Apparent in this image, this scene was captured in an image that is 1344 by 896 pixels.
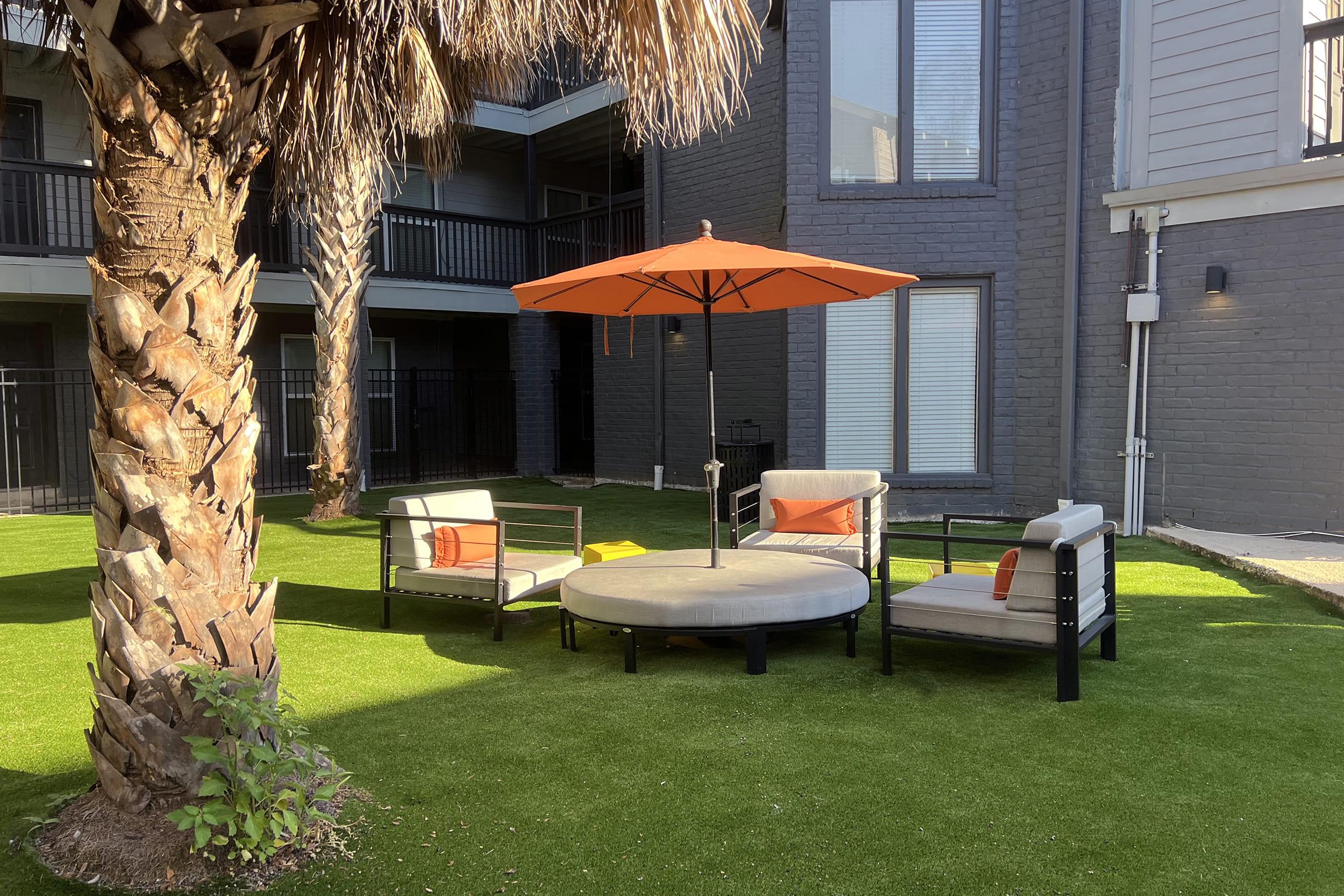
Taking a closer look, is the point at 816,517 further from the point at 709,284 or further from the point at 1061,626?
the point at 1061,626

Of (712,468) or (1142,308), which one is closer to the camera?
(712,468)

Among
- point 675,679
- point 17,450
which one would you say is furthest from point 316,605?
point 17,450

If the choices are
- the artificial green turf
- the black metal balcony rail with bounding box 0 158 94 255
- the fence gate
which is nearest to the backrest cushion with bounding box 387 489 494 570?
the artificial green turf

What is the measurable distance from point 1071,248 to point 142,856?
9.54 meters

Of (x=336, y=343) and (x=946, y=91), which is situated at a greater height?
(x=946, y=91)

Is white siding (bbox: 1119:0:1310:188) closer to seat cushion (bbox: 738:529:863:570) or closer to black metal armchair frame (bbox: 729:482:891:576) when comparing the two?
A: black metal armchair frame (bbox: 729:482:891:576)

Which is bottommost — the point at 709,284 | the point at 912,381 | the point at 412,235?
the point at 912,381

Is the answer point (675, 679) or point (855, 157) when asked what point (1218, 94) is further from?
point (675, 679)

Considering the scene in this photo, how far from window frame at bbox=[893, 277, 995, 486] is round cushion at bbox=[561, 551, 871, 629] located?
481 cm

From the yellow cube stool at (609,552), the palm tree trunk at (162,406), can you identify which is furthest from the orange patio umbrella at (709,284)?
the palm tree trunk at (162,406)

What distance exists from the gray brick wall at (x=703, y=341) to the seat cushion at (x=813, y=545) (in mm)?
5074

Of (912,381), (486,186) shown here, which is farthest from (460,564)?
(486,186)

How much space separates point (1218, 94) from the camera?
29.5 feet

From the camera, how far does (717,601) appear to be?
16.3 feet
